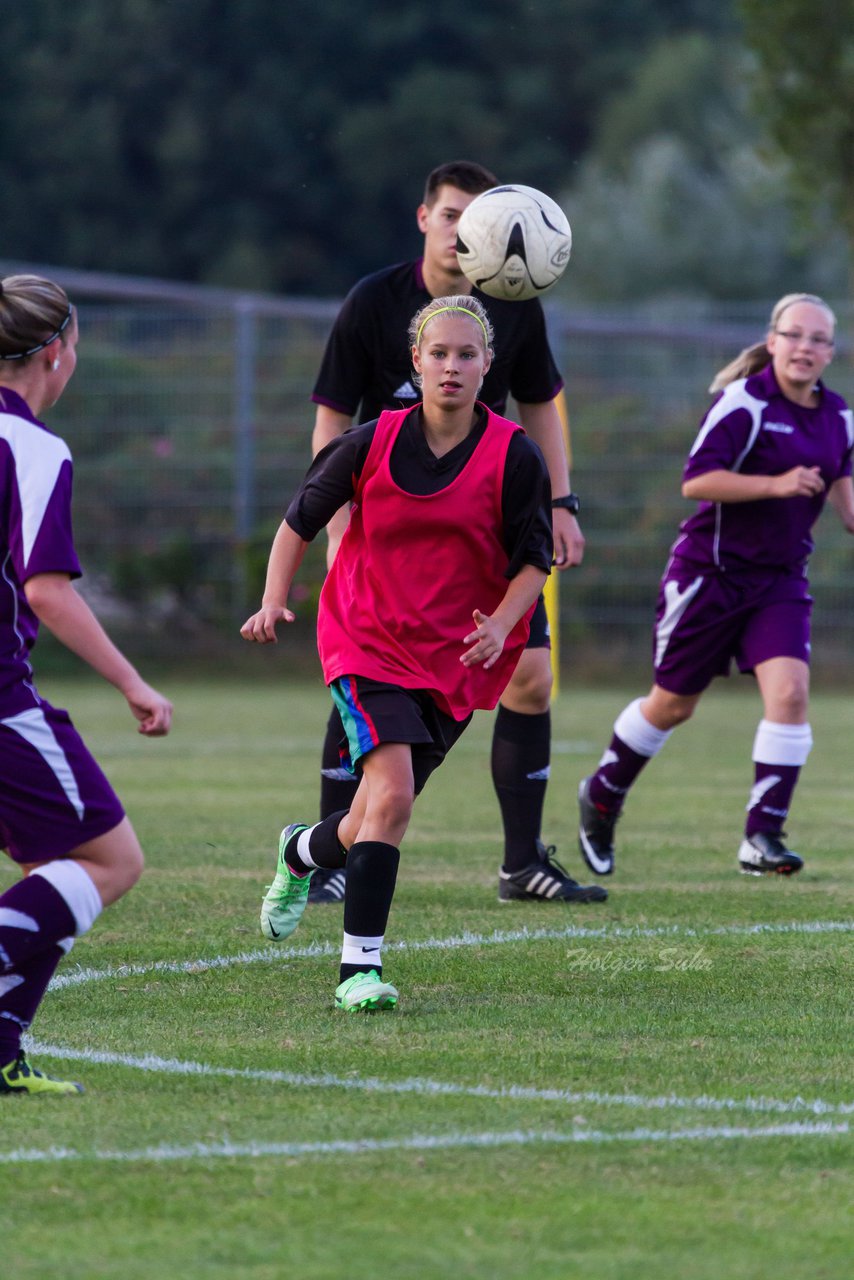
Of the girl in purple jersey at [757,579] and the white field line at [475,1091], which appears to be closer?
the white field line at [475,1091]

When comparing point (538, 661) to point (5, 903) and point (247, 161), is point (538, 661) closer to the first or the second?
point (5, 903)

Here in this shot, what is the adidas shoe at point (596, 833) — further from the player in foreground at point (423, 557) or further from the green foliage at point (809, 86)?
the green foliage at point (809, 86)

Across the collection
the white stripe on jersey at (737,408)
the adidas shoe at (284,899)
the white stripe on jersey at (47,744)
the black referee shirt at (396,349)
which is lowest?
the adidas shoe at (284,899)

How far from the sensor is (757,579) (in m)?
7.14

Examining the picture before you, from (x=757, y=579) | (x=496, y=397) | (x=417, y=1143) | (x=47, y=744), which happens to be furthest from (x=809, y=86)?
(x=417, y=1143)

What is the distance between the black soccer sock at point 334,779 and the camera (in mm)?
6262

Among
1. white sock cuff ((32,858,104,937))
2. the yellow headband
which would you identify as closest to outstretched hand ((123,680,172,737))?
white sock cuff ((32,858,104,937))

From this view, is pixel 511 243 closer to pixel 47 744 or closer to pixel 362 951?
pixel 362 951

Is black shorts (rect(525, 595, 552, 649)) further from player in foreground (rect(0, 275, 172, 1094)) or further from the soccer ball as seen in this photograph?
player in foreground (rect(0, 275, 172, 1094))

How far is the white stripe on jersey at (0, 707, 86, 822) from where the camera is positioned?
12.1 feet

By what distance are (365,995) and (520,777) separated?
191 cm

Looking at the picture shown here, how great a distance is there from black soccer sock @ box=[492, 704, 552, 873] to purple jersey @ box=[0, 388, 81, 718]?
9.28 feet

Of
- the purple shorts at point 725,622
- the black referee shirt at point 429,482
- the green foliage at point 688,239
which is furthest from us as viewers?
the green foliage at point 688,239

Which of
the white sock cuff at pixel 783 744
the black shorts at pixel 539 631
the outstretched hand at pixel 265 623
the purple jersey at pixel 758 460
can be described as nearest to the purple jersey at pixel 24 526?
the outstretched hand at pixel 265 623
